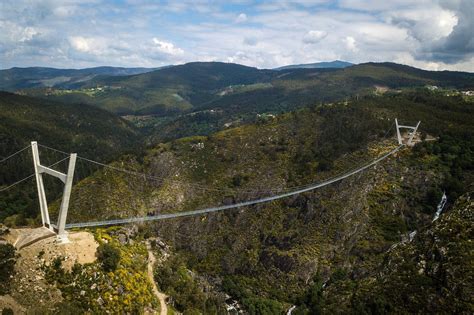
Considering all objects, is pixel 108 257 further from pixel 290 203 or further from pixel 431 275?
pixel 290 203

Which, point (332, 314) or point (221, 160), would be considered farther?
point (221, 160)

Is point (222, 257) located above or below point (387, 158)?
below

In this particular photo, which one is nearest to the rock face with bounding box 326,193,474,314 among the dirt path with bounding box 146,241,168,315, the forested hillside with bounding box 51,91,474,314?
the forested hillside with bounding box 51,91,474,314

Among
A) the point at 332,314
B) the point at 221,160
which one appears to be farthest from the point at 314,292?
the point at 221,160

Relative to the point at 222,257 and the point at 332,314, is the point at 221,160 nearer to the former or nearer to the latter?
the point at 222,257

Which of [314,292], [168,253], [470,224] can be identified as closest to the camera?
[470,224]

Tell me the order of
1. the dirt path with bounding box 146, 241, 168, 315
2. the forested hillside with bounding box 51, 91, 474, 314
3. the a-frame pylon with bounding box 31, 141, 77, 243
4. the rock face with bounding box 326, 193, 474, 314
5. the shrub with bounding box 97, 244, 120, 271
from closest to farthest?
the rock face with bounding box 326, 193, 474, 314
the a-frame pylon with bounding box 31, 141, 77, 243
the shrub with bounding box 97, 244, 120, 271
the dirt path with bounding box 146, 241, 168, 315
the forested hillside with bounding box 51, 91, 474, 314

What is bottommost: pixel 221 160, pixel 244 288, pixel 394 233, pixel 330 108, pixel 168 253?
pixel 244 288

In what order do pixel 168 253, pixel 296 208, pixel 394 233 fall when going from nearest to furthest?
1. pixel 394 233
2. pixel 168 253
3. pixel 296 208

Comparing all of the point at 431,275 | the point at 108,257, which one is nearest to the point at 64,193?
the point at 108,257

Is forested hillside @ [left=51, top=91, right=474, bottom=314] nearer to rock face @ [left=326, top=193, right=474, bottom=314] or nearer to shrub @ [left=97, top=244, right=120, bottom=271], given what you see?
rock face @ [left=326, top=193, right=474, bottom=314]
